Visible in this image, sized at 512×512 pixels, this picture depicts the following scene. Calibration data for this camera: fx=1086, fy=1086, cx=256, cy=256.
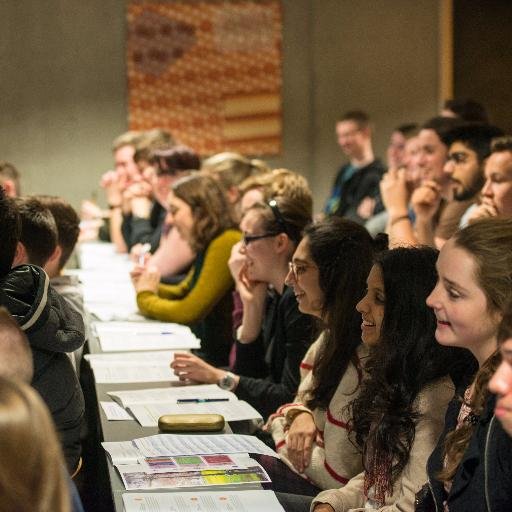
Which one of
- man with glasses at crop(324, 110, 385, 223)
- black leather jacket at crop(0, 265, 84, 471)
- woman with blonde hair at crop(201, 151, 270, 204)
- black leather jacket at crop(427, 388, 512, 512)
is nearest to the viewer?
black leather jacket at crop(427, 388, 512, 512)

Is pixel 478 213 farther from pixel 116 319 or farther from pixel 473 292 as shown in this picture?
pixel 473 292

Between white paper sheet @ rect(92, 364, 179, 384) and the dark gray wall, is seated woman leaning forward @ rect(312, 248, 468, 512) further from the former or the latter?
the dark gray wall

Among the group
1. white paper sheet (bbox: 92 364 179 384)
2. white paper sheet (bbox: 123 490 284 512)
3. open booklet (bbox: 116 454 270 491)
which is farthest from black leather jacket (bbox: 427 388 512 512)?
white paper sheet (bbox: 92 364 179 384)

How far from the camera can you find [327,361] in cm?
288

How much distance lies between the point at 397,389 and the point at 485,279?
15.9 inches

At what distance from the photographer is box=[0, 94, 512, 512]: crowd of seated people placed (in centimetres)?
204

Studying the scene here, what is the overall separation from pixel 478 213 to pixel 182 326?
1276 millimetres

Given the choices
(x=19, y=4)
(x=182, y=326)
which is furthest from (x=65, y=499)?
(x=19, y=4)

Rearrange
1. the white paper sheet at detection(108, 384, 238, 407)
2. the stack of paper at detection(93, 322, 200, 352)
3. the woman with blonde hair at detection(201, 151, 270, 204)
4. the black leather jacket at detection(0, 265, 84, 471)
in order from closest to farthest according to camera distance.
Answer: the black leather jacket at detection(0, 265, 84, 471) → the white paper sheet at detection(108, 384, 238, 407) → the stack of paper at detection(93, 322, 200, 352) → the woman with blonde hair at detection(201, 151, 270, 204)

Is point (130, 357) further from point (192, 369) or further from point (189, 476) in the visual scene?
point (189, 476)

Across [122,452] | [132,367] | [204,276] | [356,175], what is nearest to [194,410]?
[122,452]

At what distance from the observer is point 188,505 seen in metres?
2.26

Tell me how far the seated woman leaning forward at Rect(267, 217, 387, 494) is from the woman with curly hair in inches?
21.8

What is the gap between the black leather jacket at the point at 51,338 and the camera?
107 inches
